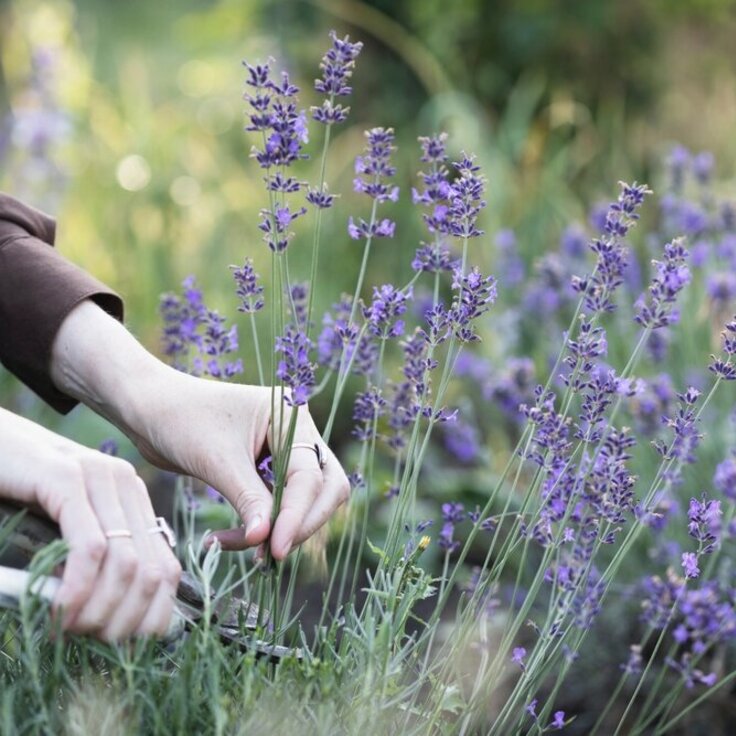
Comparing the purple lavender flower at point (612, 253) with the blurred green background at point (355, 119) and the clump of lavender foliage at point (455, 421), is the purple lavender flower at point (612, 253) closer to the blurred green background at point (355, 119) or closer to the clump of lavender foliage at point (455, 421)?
the clump of lavender foliage at point (455, 421)

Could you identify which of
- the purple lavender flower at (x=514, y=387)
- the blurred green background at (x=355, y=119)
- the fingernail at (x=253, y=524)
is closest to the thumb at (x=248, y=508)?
the fingernail at (x=253, y=524)

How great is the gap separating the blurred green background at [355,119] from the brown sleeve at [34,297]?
182cm

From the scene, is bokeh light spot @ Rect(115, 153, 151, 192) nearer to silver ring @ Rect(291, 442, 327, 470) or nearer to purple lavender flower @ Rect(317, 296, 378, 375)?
purple lavender flower @ Rect(317, 296, 378, 375)

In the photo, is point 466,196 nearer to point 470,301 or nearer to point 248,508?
point 470,301

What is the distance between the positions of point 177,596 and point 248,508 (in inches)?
5.4

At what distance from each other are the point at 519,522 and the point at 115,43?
15467mm

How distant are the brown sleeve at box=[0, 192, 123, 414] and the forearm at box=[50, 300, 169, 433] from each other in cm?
2

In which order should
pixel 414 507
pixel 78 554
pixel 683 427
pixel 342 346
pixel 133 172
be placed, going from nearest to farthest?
pixel 78 554, pixel 683 427, pixel 414 507, pixel 342 346, pixel 133 172

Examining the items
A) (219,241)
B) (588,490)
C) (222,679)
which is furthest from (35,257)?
(219,241)

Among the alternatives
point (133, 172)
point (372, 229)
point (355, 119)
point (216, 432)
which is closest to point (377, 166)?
point (372, 229)

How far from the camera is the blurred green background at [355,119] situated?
14.7 ft

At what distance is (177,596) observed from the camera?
4.29 ft

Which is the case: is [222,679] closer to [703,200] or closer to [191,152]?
[703,200]

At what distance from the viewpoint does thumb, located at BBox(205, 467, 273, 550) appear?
4.44 ft
